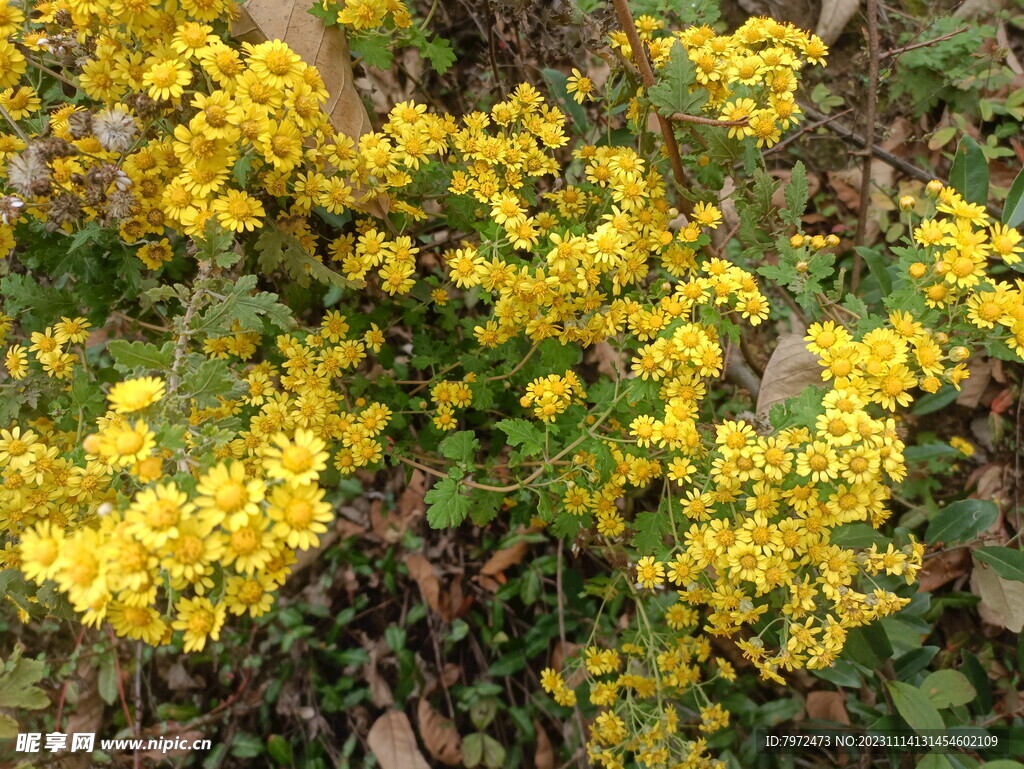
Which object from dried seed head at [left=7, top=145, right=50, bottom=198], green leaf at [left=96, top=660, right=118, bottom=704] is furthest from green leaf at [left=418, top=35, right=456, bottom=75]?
green leaf at [left=96, top=660, right=118, bottom=704]

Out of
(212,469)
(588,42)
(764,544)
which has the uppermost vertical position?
(588,42)

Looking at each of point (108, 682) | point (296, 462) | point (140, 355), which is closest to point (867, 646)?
point (296, 462)

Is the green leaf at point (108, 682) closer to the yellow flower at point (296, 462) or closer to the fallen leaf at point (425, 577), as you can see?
the fallen leaf at point (425, 577)

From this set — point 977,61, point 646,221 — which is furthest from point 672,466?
point 977,61

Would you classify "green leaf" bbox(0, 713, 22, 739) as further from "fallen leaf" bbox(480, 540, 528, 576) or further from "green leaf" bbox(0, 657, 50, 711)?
"fallen leaf" bbox(480, 540, 528, 576)

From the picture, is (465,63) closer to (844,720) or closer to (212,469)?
(212,469)

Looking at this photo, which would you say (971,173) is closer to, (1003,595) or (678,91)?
(678,91)

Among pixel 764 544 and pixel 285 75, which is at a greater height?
pixel 285 75

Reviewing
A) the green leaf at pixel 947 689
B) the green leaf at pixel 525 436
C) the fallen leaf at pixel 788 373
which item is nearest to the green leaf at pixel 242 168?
the green leaf at pixel 525 436
